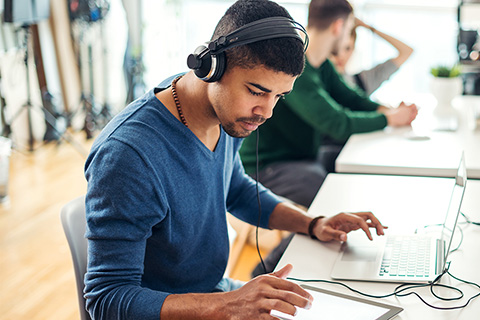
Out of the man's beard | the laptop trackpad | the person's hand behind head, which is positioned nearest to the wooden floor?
the person's hand behind head

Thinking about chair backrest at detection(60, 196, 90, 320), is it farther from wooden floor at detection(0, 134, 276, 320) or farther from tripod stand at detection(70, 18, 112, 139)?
tripod stand at detection(70, 18, 112, 139)

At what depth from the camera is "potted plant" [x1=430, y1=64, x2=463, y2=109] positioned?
267 centimetres

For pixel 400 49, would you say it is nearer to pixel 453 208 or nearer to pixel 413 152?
pixel 413 152

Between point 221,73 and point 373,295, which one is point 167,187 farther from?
point 373,295

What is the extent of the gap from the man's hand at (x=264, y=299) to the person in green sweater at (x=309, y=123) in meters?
1.25

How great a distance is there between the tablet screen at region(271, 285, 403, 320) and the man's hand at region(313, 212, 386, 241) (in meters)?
0.24

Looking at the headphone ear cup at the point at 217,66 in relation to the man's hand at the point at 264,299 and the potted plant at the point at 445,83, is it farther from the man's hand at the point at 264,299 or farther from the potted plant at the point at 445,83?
the potted plant at the point at 445,83

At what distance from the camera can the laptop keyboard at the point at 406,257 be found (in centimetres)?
113

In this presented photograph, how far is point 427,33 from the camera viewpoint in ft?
16.8

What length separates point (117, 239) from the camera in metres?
0.98

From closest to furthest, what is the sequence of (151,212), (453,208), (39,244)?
(151,212) → (453,208) → (39,244)

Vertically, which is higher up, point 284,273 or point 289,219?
point 284,273

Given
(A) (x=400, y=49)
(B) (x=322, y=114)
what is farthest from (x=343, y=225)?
(A) (x=400, y=49)

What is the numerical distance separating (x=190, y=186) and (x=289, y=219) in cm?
35
